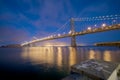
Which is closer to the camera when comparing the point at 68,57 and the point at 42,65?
the point at 42,65

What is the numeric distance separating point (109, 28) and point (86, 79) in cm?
3109

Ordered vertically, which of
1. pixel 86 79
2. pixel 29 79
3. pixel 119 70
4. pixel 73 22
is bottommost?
pixel 29 79

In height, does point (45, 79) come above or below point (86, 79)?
below

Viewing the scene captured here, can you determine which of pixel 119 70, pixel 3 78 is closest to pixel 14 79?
pixel 3 78

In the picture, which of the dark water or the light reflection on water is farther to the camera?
the light reflection on water

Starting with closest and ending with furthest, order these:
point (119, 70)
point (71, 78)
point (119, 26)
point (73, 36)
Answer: point (119, 70) → point (71, 78) → point (119, 26) → point (73, 36)

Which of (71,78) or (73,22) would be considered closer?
(71,78)

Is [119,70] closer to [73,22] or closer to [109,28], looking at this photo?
[109,28]

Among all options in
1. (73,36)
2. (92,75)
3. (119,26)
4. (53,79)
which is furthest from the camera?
(73,36)

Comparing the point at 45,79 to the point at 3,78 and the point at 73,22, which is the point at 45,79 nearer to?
the point at 3,78

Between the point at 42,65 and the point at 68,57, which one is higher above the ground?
the point at 68,57

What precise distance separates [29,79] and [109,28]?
98.2 ft

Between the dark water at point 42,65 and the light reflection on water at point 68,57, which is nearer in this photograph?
the dark water at point 42,65

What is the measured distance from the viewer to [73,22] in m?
57.9
